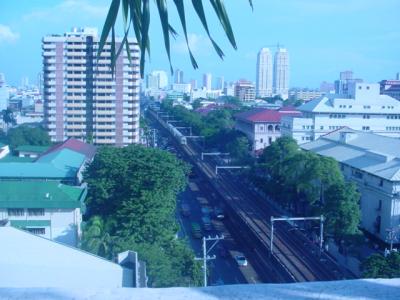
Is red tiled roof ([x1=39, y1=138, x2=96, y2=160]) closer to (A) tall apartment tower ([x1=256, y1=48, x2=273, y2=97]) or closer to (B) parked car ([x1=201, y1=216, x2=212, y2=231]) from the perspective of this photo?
(B) parked car ([x1=201, y1=216, x2=212, y2=231])

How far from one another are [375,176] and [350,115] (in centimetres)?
659

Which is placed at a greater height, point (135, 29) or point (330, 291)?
point (135, 29)

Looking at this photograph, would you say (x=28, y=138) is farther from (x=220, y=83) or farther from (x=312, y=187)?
(x=220, y=83)

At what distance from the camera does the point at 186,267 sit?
5105 millimetres

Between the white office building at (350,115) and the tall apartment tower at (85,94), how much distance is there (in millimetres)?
4611

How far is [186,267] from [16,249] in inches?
68.9

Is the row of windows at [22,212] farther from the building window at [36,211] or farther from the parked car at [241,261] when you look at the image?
the parked car at [241,261]

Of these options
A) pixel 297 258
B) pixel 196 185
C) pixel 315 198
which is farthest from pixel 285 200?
pixel 196 185

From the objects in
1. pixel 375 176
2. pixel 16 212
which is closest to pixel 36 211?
pixel 16 212

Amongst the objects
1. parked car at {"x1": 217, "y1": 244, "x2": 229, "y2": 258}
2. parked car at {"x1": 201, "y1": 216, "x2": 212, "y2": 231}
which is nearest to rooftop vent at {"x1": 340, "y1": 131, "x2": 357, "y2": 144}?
parked car at {"x1": 201, "y1": 216, "x2": 212, "y2": 231}

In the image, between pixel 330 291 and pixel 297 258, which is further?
pixel 297 258

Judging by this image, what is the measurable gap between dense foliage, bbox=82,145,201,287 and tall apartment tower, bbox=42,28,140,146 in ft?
21.3

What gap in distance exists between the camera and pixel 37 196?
651cm

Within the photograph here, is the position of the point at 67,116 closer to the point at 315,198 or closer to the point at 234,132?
the point at 234,132
